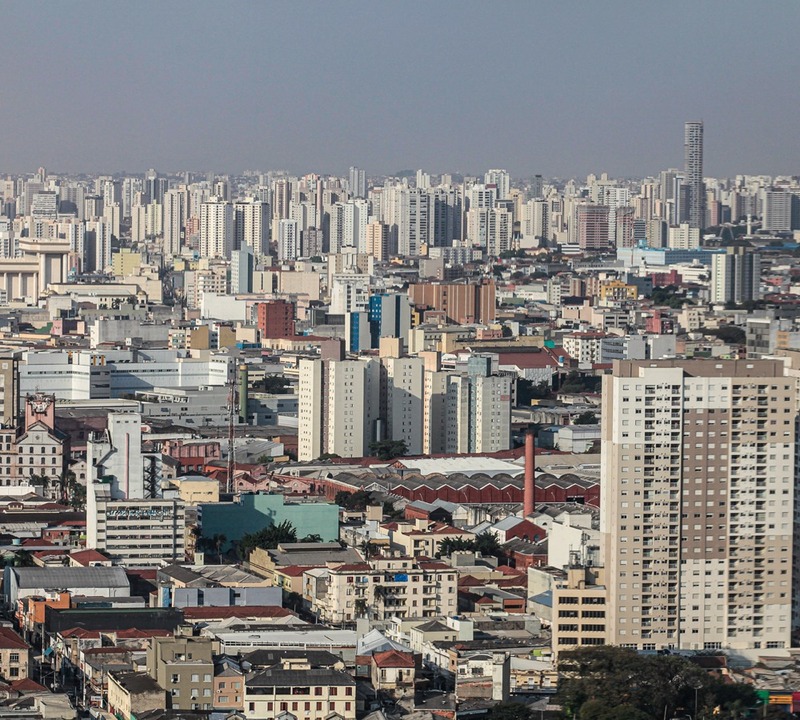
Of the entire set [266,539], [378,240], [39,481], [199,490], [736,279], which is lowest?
[266,539]

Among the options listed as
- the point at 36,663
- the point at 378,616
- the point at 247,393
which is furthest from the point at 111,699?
the point at 247,393

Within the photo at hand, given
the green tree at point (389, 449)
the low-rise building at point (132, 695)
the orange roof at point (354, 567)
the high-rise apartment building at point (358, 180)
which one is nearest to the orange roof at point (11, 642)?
the low-rise building at point (132, 695)

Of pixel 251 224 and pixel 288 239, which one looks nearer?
pixel 251 224

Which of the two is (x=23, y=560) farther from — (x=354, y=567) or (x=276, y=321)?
(x=276, y=321)

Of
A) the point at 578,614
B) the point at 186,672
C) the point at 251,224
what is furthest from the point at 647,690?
the point at 251,224

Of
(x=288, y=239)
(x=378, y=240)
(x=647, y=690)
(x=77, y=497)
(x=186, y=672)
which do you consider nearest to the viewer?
(x=186, y=672)

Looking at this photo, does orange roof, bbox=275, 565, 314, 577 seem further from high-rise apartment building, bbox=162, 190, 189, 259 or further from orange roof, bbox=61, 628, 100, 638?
high-rise apartment building, bbox=162, 190, 189, 259

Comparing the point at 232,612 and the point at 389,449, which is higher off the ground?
the point at 389,449

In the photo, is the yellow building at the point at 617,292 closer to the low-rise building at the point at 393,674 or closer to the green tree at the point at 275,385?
the green tree at the point at 275,385
